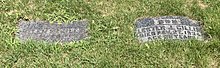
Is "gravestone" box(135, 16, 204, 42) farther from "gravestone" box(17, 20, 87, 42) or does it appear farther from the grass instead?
"gravestone" box(17, 20, 87, 42)

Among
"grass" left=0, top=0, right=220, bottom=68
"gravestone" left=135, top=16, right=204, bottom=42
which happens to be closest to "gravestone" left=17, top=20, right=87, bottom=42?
"grass" left=0, top=0, right=220, bottom=68

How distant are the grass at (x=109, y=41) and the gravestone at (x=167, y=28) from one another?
82 mm

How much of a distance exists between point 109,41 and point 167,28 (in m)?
0.66

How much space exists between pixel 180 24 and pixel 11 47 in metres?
1.85

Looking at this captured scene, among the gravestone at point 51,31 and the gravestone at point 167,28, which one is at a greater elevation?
the gravestone at point 51,31

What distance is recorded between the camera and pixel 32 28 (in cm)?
491

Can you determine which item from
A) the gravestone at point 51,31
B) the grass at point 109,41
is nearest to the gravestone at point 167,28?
the grass at point 109,41

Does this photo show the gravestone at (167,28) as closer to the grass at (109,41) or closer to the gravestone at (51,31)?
the grass at (109,41)

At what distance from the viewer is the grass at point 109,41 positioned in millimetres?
4438

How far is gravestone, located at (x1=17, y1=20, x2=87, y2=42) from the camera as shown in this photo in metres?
4.74

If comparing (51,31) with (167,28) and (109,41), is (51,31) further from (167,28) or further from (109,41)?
(167,28)

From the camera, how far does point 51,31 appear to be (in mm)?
4855

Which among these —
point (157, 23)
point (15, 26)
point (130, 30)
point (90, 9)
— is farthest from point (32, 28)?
point (157, 23)

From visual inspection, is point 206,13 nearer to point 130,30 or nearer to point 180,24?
point 180,24
